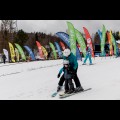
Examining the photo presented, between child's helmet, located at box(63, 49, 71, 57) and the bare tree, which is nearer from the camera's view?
child's helmet, located at box(63, 49, 71, 57)

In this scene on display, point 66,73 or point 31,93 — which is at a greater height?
point 66,73

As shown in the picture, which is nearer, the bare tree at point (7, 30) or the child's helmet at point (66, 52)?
the child's helmet at point (66, 52)

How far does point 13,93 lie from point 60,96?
78.3 inches

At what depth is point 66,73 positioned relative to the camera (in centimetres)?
838

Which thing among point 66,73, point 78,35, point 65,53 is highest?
point 78,35

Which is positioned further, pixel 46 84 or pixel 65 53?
pixel 46 84

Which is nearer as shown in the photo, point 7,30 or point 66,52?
point 66,52
